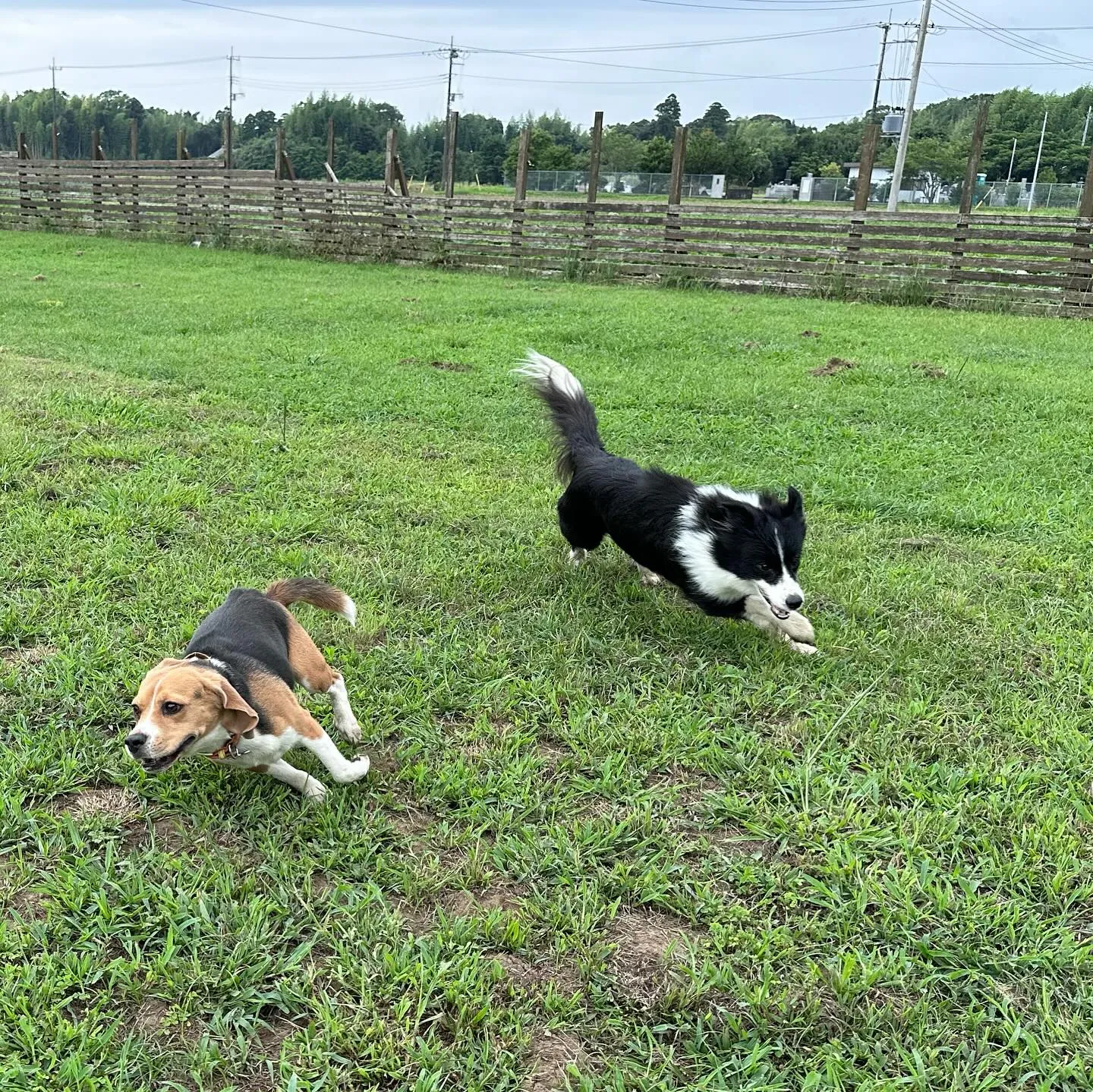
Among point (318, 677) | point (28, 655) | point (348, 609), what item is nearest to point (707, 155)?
point (348, 609)

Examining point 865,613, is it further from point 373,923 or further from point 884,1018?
point 373,923

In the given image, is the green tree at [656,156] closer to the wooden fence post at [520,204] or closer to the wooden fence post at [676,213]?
the wooden fence post at [520,204]

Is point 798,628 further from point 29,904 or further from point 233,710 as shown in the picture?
point 29,904

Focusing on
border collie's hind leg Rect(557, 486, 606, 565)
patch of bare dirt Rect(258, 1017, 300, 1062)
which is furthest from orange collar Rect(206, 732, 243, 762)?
border collie's hind leg Rect(557, 486, 606, 565)

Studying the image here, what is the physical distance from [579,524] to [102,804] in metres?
2.28

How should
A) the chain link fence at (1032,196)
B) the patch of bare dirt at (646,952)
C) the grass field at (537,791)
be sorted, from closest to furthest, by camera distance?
the grass field at (537,791), the patch of bare dirt at (646,952), the chain link fence at (1032,196)

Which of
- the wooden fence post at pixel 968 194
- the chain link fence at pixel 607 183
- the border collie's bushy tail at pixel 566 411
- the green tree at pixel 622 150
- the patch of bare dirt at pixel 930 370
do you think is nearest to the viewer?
the border collie's bushy tail at pixel 566 411

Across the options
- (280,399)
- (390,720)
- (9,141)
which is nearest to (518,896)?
(390,720)

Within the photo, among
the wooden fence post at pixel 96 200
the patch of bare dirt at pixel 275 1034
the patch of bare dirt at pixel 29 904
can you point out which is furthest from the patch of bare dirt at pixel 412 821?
the wooden fence post at pixel 96 200

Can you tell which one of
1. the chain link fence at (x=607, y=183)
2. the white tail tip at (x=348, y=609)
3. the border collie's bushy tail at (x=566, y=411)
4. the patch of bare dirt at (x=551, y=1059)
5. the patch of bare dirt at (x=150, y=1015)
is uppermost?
the chain link fence at (x=607, y=183)

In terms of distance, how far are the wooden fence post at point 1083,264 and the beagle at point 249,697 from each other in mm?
12800

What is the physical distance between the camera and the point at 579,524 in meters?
4.05

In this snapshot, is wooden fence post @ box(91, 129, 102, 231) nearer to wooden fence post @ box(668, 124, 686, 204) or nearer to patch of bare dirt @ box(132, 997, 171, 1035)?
wooden fence post @ box(668, 124, 686, 204)

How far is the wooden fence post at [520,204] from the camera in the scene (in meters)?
15.7
